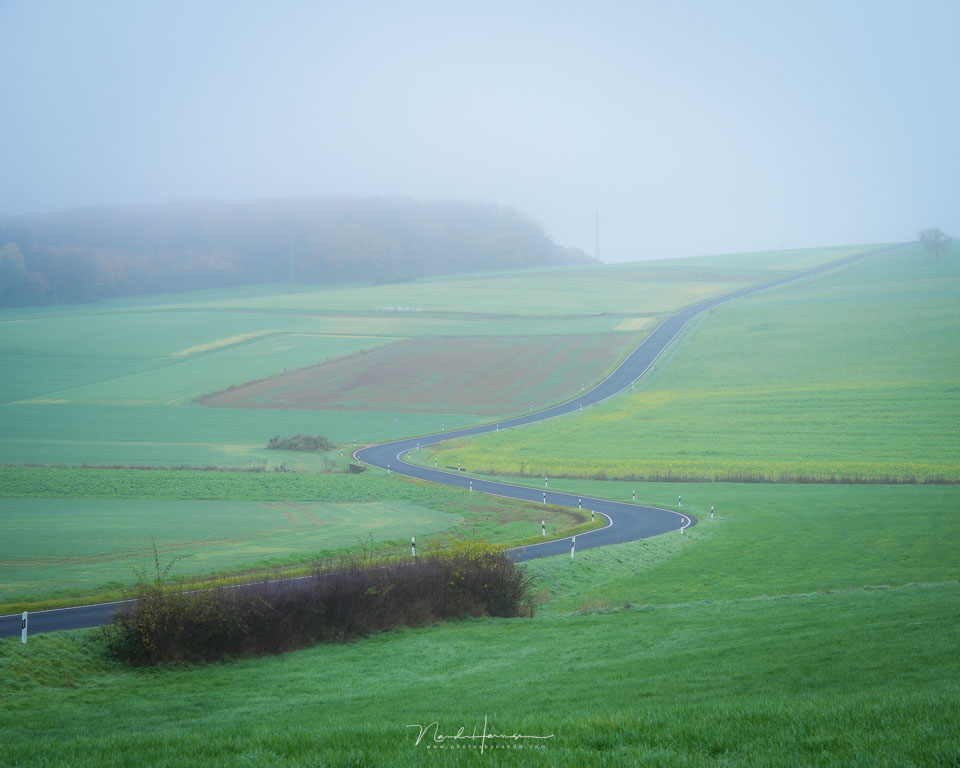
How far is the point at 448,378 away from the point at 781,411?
114 feet

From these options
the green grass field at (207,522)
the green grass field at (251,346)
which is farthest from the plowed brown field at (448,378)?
the green grass field at (207,522)

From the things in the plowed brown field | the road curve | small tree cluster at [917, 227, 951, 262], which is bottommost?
the road curve

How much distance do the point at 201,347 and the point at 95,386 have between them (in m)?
21.3

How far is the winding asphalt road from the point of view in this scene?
19781 mm

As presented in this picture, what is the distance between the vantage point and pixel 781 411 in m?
65.4

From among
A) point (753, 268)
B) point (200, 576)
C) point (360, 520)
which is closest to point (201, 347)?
point (360, 520)

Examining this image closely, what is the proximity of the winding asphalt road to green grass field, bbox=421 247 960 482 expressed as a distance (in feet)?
8.84

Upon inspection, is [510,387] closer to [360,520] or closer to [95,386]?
[95,386]

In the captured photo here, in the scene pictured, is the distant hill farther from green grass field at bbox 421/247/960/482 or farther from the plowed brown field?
green grass field at bbox 421/247/960/482

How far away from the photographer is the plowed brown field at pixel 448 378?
258 ft

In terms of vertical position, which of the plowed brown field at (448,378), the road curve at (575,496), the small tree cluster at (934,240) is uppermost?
the small tree cluster at (934,240)

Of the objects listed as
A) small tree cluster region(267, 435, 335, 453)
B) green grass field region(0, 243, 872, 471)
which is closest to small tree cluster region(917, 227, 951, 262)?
green grass field region(0, 243, 872, 471)

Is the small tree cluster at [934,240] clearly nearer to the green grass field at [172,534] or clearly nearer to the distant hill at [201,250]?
the distant hill at [201,250]

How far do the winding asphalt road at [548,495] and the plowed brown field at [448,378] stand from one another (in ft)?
9.36
